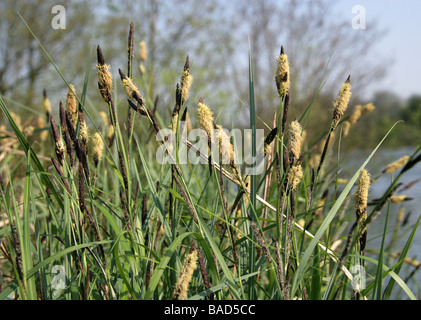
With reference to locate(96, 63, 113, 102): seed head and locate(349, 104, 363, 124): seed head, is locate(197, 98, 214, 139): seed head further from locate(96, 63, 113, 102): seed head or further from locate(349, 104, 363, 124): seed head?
locate(349, 104, 363, 124): seed head

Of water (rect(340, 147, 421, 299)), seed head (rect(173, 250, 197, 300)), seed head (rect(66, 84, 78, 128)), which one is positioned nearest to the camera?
seed head (rect(173, 250, 197, 300))

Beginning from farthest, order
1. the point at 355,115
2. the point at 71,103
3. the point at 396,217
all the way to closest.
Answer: the point at 396,217, the point at 355,115, the point at 71,103

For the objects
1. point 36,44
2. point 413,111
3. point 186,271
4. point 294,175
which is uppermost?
point 36,44

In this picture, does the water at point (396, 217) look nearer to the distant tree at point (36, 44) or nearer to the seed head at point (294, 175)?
the seed head at point (294, 175)

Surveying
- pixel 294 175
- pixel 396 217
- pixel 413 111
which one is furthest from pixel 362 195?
pixel 413 111

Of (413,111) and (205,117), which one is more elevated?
(413,111)

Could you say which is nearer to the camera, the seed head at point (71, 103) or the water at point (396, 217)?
the seed head at point (71, 103)

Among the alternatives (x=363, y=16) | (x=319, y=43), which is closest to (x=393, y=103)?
(x=319, y=43)

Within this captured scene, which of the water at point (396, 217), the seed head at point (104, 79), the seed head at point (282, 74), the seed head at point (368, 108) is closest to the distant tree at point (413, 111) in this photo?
the water at point (396, 217)

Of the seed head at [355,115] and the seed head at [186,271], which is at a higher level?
the seed head at [355,115]

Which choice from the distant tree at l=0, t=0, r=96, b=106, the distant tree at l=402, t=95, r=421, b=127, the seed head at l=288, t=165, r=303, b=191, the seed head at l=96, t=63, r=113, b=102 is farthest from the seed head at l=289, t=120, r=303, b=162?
the distant tree at l=402, t=95, r=421, b=127

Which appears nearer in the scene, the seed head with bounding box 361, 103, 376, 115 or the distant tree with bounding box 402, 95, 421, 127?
the seed head with bounding box 361, 103, 376, 115

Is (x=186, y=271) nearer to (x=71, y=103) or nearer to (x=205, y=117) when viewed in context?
(x=205, y=117)

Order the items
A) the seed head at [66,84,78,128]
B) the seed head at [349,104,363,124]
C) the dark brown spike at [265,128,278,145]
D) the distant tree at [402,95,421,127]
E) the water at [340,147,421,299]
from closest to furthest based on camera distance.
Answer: the dark brown spike at [265,128,278,145], the seed head at [66,84,78,128], the seed head at [349,104,363,124], the water at [340,147,421,299], the distant tree at [402,95,421,127]
